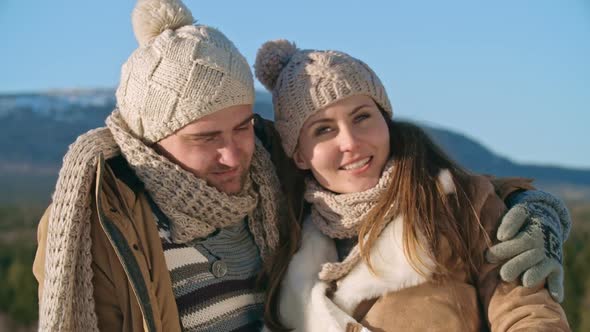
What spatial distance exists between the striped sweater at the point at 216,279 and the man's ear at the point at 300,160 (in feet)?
1.05

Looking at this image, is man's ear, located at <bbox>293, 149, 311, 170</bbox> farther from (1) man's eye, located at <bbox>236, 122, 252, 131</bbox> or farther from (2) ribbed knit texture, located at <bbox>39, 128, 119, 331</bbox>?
(2) ribbed knit texture, located at <bbox>39, 128, 119, 331</bbox>

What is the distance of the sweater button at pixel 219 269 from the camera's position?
2.88m

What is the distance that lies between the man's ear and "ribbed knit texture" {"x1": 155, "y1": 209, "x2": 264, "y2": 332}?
1.04 ft

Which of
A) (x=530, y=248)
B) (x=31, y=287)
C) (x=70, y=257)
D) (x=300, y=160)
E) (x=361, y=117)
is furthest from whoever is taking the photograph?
(x=31, y=287)

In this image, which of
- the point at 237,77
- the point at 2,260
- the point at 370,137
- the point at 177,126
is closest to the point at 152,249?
the point at 177,126

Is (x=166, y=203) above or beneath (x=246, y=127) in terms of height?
beneath

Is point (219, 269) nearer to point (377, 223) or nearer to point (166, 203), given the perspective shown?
point (166, 203)

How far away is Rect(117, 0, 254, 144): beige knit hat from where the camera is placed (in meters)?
2.75

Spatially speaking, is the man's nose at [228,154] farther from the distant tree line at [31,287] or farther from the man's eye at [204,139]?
the distant tree line at [31,287]

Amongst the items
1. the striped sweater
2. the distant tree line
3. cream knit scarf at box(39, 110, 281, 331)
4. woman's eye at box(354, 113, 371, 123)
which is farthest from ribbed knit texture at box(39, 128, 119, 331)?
the distant tree line

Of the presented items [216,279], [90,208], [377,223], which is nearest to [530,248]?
[377,223]

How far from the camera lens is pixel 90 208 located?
2598 millimetres

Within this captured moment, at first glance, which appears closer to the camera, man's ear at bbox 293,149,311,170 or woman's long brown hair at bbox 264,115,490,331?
woman's long brown hair at bbox 264,115,490,331

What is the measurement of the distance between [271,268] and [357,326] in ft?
1.48
